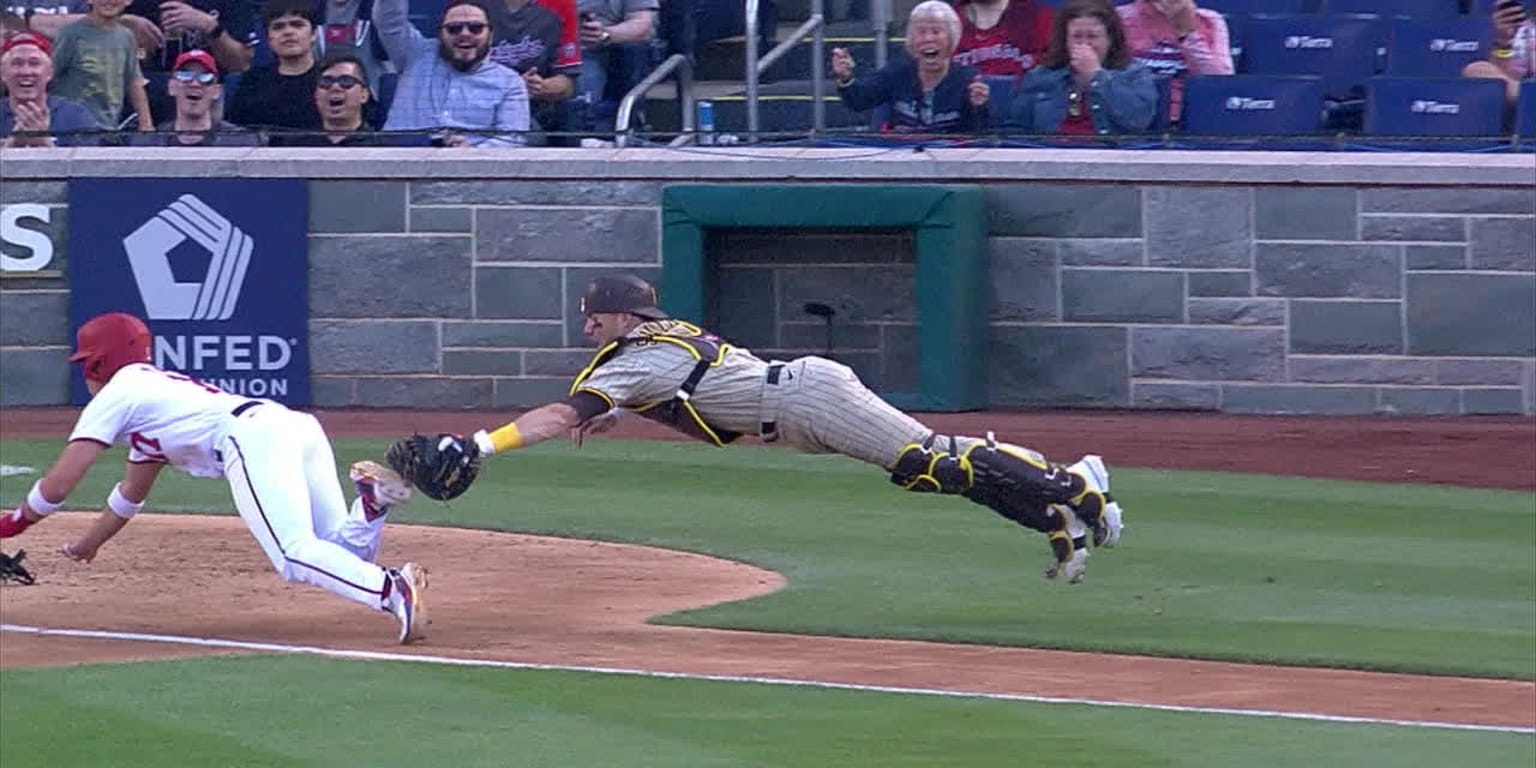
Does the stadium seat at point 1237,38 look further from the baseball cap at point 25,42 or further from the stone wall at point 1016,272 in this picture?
the baseball cap at point 25,42

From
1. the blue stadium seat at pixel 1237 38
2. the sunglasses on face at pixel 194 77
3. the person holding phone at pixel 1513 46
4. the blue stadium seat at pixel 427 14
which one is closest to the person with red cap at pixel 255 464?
the sunglasses on face at pixel 194 77

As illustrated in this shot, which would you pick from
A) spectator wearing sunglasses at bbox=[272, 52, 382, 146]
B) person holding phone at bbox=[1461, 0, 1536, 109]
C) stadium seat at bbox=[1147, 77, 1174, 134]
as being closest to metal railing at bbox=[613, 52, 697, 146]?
spectator wearing sunglasses at bbox=[272, 52, 382, 146]

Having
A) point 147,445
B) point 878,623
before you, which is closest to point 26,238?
point 147,445

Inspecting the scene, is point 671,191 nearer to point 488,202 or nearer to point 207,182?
point 488,202

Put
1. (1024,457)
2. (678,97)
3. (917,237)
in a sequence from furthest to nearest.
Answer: (678,97) → (917,237) → (1024,457)

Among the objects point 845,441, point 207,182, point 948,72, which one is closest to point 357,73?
point 207,182

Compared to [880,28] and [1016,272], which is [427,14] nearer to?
[880,28]
